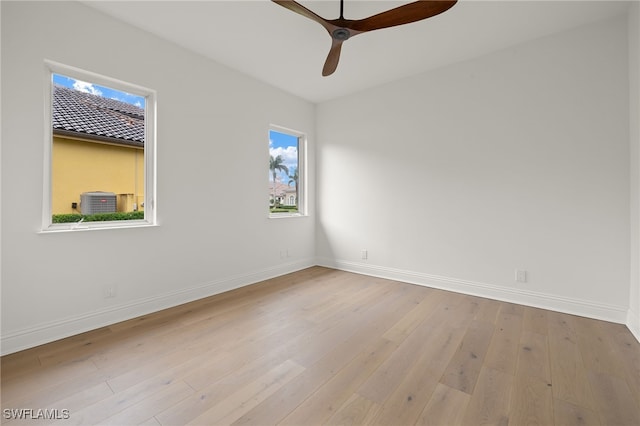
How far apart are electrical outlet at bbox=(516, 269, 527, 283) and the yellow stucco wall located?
158 inches

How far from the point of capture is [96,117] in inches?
96.8

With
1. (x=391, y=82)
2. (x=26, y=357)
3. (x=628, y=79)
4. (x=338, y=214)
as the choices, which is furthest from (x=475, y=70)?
(x=26, y=357)

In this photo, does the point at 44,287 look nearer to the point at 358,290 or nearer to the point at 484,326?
the point at 358,290

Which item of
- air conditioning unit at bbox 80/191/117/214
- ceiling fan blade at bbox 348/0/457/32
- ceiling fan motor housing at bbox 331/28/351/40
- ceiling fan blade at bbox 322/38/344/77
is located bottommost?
air conditioning unit at bbox 80/191/117/214

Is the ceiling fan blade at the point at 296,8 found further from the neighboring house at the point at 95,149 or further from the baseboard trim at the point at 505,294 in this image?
the baseboard trim at the point at 505,294

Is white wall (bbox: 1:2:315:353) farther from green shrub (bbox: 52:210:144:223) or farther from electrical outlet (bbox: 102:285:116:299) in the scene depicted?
green shrub (bbox: 52:210:144:223)

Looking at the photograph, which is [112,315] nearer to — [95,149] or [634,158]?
[95,149]

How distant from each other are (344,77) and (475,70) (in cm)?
156

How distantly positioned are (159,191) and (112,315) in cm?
120

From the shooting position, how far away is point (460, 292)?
10.8 ft

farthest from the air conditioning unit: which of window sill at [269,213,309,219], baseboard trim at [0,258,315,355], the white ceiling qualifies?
window sill at [269,213,309,219]

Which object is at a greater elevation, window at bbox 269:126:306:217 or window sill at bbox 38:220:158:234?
window at bbox 269:126:306:217

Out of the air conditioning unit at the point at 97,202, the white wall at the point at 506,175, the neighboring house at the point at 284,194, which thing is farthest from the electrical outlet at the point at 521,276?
the air conditioning unit at the point at 97,202

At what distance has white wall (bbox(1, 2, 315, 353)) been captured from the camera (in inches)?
79.0
